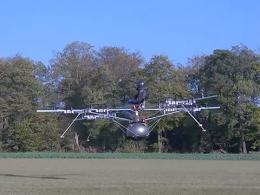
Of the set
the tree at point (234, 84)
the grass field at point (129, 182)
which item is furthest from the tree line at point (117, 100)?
the grass field at point (129, 182)

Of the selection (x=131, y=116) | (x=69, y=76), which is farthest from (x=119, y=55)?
(x=131, y=116)

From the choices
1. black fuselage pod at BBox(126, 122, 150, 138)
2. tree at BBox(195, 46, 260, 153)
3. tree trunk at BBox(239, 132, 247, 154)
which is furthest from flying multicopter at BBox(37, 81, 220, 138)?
tree trunk at BBox(239, 132, 247, 154)

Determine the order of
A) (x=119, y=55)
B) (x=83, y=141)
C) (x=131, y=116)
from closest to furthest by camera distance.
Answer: (x=131, y=116)
(x=83, y=141)
(x=119, y=55)

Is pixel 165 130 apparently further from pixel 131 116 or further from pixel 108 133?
pixel 131 116

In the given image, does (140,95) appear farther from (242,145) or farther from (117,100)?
(242,145)

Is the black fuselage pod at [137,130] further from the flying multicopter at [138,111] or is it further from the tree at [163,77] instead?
the tree at [163,77]

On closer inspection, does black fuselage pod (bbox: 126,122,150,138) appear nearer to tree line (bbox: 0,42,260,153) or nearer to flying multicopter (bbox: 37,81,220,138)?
flying multicopter (bbox: 37,81,220,138)

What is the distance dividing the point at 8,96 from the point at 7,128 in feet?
17.5

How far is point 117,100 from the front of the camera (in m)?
96.4

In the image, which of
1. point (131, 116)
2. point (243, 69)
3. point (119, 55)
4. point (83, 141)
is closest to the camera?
point (131, 116)

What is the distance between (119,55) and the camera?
127m

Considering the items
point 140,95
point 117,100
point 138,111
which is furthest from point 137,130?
point 117,100

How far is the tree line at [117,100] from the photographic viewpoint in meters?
100

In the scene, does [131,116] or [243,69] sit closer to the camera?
[131,116]
